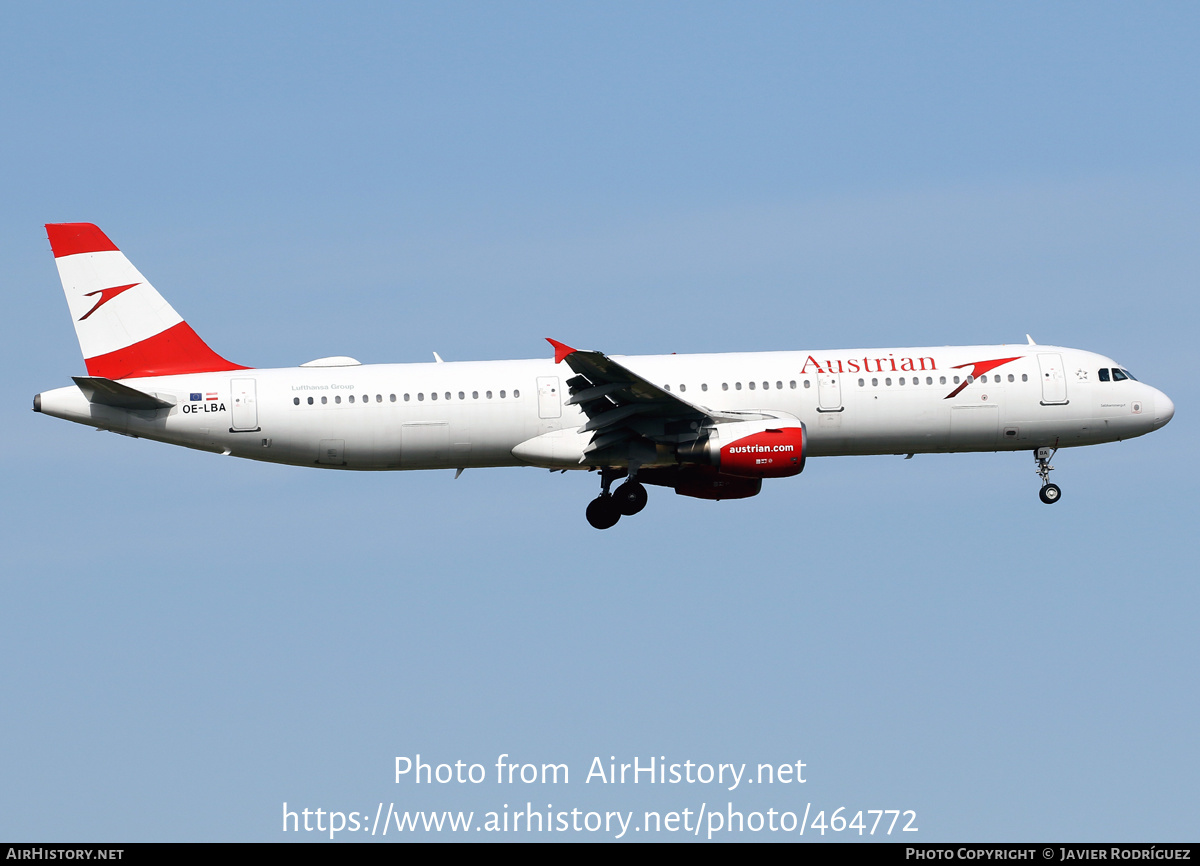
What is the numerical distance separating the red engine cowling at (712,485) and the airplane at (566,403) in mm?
1798

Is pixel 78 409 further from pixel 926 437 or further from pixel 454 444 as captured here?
pixel 926 437

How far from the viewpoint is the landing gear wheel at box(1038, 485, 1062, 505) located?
43156mm

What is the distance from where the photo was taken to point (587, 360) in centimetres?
3769

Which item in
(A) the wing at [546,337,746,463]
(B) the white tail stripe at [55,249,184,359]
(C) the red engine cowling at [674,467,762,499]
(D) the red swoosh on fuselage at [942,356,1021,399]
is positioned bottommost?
(C) the red engine cowling at [674,467,762,499]

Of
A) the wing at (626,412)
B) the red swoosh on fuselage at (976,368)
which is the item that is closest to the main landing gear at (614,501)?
the wing at (626,412)

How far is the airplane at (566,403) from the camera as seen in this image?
3953 cm

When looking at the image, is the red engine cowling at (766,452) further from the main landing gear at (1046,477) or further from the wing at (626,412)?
the main landing gear at (1046,477)

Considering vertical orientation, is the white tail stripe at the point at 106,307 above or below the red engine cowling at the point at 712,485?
above

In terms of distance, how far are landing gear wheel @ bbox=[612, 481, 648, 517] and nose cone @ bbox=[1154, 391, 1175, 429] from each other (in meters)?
16.1

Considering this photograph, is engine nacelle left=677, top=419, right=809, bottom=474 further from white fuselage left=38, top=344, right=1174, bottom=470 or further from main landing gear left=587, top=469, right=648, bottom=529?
main landing gear left=587, top=469, right=648, bottom=529

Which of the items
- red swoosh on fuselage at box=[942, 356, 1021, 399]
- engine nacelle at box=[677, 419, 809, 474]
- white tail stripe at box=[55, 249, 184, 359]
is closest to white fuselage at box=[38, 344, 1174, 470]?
red swoosh on fuselage at box=[942, 356, 1021, 399]

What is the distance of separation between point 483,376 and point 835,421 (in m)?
10.3

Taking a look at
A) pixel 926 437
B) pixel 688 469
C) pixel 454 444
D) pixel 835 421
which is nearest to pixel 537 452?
pixel 454 444

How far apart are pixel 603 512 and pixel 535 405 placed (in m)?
4.15
